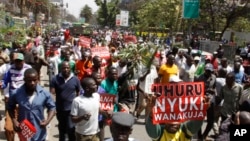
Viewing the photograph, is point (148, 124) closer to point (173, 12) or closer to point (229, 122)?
point (229, 122)

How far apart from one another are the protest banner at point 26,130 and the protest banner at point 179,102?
1434mm

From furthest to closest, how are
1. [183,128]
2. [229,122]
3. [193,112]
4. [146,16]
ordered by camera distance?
[146,16] < [193,112] < [183,128] < [229,122]

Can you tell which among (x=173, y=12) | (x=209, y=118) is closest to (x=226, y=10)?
(x=173, y=12)

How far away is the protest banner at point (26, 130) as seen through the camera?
5.31 metres

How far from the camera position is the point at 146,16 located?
41.7 m

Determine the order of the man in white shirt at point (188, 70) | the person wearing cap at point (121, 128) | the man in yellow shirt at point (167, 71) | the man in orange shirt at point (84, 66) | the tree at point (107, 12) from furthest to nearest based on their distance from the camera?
the tree at point (107, 12) → the man in white shirt at point (188, 70) → the man in orange shirt at point (84, 66) → the man in yellow shirt at point (167, 71) → the person wearing cap at point (121, 128)

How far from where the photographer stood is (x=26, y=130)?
535cm

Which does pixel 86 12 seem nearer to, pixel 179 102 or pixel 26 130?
pixel 26 130

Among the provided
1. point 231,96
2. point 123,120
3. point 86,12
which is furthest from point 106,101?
point 86,12

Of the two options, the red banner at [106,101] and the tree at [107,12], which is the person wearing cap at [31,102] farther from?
the tree at [107,12]

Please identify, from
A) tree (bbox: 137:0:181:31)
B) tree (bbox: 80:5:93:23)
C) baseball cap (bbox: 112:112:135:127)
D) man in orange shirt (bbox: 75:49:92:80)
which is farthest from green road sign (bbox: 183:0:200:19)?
tree (bbox: 80:5:93:23)

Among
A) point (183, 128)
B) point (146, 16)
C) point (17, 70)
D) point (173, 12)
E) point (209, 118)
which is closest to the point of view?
point (183, 128)

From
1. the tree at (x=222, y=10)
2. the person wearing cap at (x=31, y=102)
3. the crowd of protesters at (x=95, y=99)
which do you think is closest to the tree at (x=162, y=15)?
the tree at (x=222, y=10)

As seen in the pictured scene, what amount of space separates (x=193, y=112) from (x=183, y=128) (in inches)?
18.8
